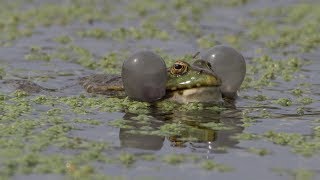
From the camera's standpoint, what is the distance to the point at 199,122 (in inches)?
361

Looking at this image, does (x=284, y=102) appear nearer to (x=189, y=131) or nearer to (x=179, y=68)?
(x=179, y=68)

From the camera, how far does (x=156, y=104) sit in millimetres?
9953

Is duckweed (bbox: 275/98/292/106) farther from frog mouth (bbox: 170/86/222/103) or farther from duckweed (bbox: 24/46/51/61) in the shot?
duckweed (bbox: 24/46/51/61)

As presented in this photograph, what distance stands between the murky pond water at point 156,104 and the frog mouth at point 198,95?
92 mm

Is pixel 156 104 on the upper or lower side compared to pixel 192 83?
lower

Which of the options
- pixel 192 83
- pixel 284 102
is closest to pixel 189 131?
pixel 192 83

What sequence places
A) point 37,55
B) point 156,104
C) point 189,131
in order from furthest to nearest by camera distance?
point 37,55, point 156,104, point 189,131

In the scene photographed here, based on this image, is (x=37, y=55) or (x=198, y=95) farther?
(x=37, y=55)

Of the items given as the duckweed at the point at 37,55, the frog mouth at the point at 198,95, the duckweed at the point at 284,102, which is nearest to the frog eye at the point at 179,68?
the frog mouth at the point at 198,95

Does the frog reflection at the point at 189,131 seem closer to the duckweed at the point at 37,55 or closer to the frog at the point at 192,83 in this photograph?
the frog at the point at 192,83

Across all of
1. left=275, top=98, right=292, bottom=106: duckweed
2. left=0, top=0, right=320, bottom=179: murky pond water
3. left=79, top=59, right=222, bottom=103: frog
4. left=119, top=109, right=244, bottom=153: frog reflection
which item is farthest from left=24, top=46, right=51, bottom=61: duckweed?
left=275, top=98, right=292, bottom=106: duckweed

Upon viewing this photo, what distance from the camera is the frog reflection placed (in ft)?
26.9

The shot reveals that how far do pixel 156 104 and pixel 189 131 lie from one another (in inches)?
50.3

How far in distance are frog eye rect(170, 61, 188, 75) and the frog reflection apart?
0.48 m
